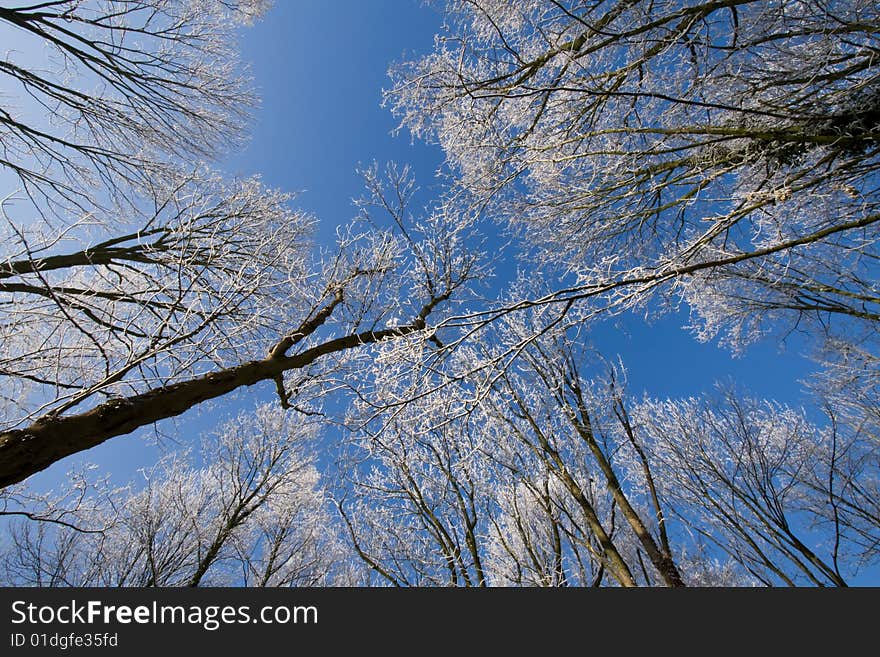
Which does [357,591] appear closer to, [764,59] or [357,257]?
[357,257]

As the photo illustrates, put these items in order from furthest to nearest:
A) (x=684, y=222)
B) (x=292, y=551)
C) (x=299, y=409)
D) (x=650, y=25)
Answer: (x=292, y=551), (x=684, y=222), (x=299, y=409), (x=650, y=25)

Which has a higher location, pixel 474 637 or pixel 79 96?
pixel 79 96

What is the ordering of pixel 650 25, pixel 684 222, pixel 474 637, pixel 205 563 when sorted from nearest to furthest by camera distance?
pixel 474 637
pixel 650 25
pixel 684 222
pixel 205 563

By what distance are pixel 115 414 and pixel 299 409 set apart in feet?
5.34

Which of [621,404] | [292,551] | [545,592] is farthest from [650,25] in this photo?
[292,551]

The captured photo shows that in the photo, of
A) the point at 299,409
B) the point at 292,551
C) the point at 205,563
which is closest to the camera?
the point at 299,409

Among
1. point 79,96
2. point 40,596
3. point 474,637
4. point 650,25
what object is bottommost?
point 474,637

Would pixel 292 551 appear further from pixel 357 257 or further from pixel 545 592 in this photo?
pixel 545 592

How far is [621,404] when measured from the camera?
3.79 meters

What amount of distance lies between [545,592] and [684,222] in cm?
426

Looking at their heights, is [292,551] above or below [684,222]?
below

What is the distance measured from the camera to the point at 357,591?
90.6 inches

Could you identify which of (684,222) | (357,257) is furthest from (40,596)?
(684,222)

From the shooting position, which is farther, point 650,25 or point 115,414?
point 650,25
